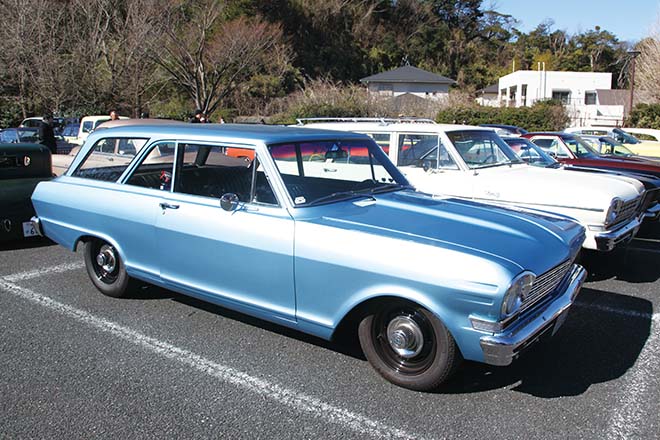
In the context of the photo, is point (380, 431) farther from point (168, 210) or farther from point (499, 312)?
point (168, 210)

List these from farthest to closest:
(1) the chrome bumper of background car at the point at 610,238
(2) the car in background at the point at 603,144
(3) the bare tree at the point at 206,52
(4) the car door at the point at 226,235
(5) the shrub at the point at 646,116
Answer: (3) the bare tree at the point at 206,52
(5) the shrub at the point at 646,116
(2) the car in background at the point at 603,144
(1) the chrome bumper of background car at the point at 610,238
(4) the car door at the point at 226,235

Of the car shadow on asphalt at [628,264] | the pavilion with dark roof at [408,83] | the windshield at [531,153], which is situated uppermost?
the pavilion with dark roof at [408,83]

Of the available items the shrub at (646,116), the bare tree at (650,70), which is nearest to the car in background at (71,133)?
the shrub at (646,116)

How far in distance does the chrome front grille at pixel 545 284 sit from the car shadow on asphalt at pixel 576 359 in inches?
22.6

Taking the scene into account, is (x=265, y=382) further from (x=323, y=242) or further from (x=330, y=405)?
(x=323, y=242)

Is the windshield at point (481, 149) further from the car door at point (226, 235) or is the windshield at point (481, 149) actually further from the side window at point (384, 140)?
the car door at point (226, 235)

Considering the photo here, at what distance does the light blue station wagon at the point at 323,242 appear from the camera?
3035 millimetres

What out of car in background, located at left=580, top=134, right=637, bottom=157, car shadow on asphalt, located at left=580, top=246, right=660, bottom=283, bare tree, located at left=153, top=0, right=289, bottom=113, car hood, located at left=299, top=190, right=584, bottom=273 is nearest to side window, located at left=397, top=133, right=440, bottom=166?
car shadow on asphalt, located at left=580, top=246, right=660, bottom=283

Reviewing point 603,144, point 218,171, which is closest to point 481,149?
point 218,171

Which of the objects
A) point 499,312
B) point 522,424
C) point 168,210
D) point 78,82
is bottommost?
point 522,424

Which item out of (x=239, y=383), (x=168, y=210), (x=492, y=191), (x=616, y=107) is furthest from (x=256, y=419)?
(x=616, y=107)

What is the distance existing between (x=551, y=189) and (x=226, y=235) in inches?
151

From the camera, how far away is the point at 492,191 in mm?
6160

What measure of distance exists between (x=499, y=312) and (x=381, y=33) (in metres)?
64.0
